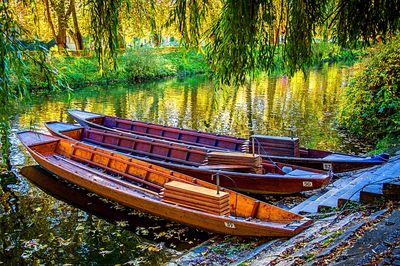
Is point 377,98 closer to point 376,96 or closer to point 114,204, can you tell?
point 376,96

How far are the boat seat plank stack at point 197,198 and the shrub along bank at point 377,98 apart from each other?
21.5 ft

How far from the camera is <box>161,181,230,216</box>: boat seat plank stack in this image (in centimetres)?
696

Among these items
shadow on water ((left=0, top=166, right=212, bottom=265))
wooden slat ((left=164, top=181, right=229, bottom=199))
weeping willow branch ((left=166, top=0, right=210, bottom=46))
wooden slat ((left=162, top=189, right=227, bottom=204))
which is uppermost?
weeping willow branch ((left=166, top=0, right=210, bottom=46))

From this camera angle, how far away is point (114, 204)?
878 cm

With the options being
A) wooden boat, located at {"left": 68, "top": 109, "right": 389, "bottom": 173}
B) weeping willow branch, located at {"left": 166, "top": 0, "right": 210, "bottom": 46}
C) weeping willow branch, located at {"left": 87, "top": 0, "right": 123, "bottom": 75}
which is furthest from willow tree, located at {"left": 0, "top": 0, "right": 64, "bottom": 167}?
wooden boat, located at {"left": 68, "top": 109, "right": 389, "bottom": 173}

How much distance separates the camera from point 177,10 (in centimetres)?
364

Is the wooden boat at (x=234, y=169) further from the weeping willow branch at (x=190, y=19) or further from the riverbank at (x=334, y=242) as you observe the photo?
the weeping willow branch at (x=190, y=19)

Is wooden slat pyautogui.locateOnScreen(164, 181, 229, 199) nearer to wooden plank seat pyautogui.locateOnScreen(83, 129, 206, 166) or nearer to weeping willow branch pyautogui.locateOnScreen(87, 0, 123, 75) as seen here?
wooden plank seat pyautogui.locateOnScreen(83, 129, 206, 166)

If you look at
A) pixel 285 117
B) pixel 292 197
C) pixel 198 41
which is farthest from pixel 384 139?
pixel 198 41

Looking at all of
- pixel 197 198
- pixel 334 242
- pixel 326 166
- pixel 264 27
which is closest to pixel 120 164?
pixel 197 198

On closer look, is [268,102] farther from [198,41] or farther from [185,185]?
[198,41]

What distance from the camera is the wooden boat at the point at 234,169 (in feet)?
28.1

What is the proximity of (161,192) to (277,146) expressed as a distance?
3.70 metres

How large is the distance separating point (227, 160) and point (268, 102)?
13.1 m
